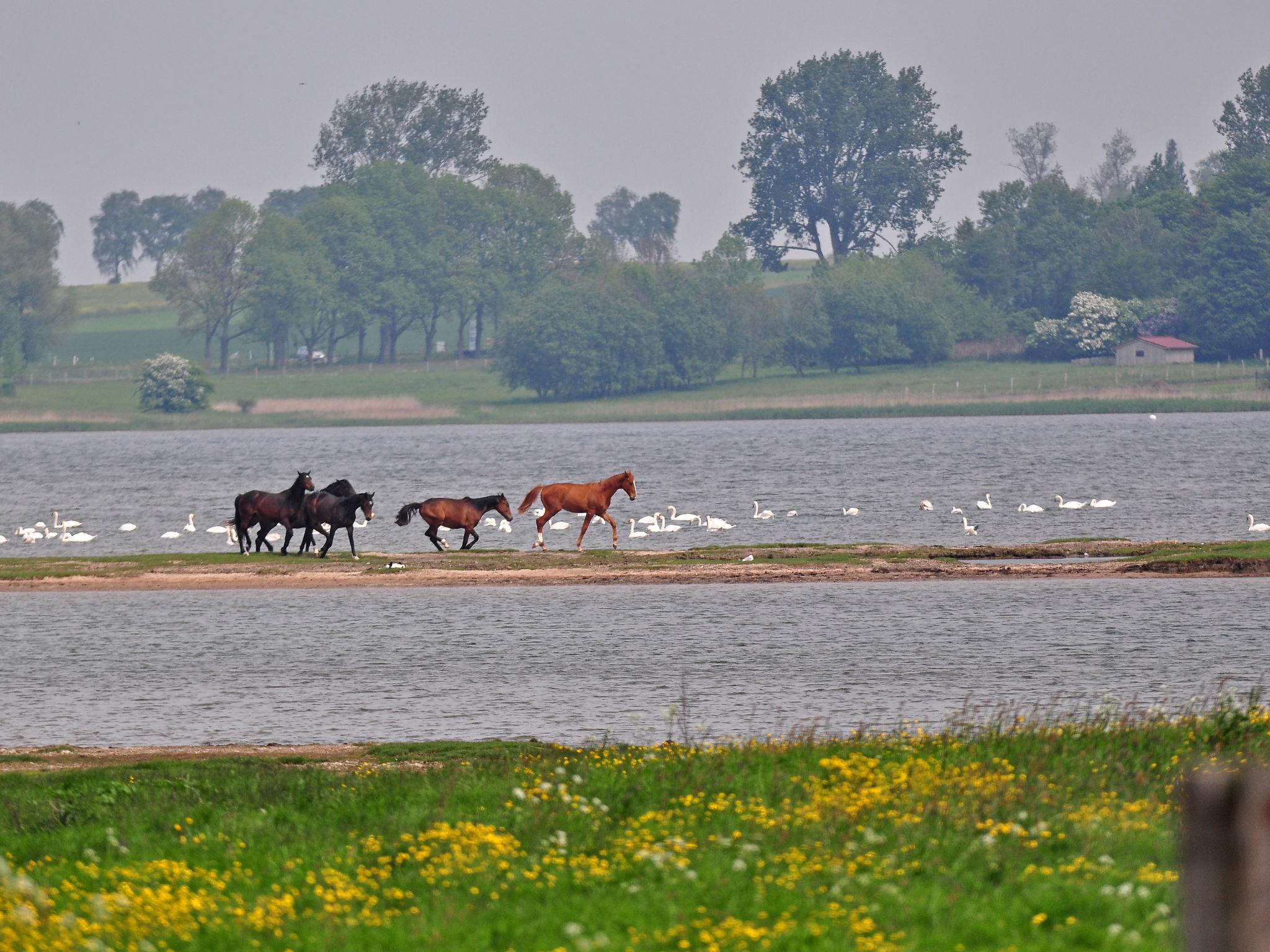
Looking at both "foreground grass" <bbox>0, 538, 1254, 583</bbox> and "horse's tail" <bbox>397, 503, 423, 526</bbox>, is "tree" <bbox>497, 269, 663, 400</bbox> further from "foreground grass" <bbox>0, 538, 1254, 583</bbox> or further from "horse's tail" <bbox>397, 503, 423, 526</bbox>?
"horse's tail" <bbox>397, 503, 423, 526</bbox>

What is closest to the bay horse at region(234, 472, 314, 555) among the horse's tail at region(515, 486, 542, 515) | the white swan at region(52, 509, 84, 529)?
the horse's tail at region(515, 486, 542, 515)

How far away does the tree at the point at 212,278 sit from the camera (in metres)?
191

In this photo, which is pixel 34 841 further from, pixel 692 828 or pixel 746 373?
pixel 746 373

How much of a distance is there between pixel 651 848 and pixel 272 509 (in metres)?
30.3

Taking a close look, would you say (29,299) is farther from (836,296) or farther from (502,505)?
(502,505)

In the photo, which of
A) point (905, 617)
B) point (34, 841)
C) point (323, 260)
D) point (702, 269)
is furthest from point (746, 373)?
point (34, 841)

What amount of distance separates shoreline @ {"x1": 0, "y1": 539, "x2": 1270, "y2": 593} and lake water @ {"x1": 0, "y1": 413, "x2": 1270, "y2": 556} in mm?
7396

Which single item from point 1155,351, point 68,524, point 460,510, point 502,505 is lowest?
point 68,524

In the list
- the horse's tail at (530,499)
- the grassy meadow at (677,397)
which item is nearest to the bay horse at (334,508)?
the horse's tail at (530,499)

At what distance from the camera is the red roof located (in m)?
166

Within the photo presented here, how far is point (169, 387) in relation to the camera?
551 ft

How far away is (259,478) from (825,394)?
84.3m

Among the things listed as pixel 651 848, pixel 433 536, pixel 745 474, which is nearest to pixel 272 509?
pixel 433 536

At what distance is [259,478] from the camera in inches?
3720
